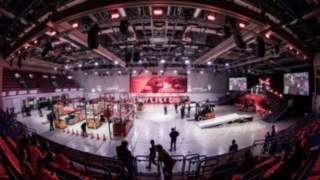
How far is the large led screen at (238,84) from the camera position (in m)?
29.5

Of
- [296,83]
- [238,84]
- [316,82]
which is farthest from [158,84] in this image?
[316,82]

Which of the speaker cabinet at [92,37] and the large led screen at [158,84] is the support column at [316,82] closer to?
the speaker cabinet at [92,37]

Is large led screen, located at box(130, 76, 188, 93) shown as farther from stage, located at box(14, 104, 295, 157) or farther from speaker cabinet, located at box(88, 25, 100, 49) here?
speaker cabinet, located at box(88, 25, 100, 49)

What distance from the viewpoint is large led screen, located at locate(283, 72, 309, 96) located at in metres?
17.1

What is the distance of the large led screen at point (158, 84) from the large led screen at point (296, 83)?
48.0ft

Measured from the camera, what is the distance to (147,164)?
8.41 metres

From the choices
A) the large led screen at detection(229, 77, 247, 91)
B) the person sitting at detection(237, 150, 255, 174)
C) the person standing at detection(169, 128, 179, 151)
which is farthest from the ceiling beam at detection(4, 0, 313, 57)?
the large led screen at detection(229, 77, 247, 91)

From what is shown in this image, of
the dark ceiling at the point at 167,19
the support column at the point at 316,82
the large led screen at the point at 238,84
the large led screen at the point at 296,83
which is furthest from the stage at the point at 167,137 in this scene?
the large led screen at the point at 238,84

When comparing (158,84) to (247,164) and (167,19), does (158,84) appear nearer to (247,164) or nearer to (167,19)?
(167,19)

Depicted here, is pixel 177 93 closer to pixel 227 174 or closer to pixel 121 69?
pixel 121 69

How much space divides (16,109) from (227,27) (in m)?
24.6

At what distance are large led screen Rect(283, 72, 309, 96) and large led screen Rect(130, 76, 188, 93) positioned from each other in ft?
48.0

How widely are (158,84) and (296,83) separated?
1911cm

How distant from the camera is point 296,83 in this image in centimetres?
1850
